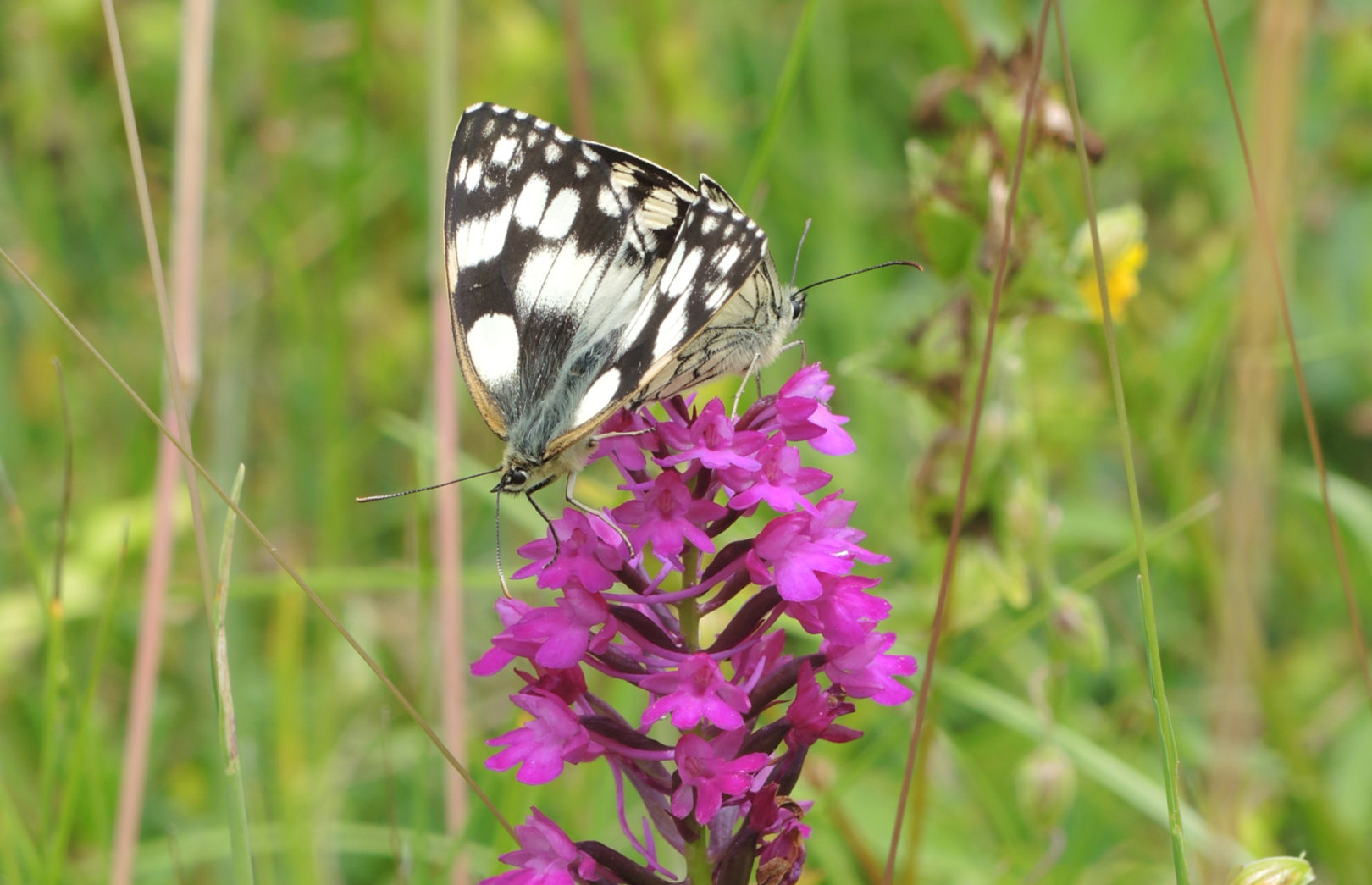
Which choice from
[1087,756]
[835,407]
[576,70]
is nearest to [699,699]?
[1087,756]

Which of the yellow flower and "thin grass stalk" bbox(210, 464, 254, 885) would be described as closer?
"thin grass stalk" bbox(210, 464, 254, 885)

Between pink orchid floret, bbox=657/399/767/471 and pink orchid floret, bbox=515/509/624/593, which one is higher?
pink orchid floret, bbox=657/399/767/471

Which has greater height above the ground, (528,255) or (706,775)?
(528,255)

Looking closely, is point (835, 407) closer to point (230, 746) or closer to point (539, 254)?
point (539, 254)

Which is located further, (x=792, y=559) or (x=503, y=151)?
(x=503, y=151)

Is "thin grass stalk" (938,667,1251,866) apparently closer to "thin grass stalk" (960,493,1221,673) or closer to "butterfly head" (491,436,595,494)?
"thin grass stalk" (960,493,1221,673)

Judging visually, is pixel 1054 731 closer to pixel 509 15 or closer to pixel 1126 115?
pixel 1126 115

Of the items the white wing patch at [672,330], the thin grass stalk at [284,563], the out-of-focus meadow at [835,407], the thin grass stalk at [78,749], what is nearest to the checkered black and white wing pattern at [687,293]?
the white wing patch at [672,330]

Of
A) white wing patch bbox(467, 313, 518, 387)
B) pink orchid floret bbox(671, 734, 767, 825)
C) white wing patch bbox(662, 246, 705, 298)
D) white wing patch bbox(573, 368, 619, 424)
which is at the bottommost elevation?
pink orchid floret bbox(671, 734, 767, 825)

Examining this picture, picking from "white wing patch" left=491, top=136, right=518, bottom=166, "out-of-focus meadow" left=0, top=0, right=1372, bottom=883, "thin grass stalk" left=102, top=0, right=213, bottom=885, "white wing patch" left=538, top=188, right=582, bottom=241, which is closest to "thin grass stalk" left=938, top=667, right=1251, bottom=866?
"out-of-focus meadow" left=0, top=0, right=1372, bottom=883

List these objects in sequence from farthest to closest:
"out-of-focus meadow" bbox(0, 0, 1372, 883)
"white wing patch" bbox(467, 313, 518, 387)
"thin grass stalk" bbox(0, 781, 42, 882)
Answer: "out-of-focus meadow" bbox(0, 0, 1372, 883) < "white wing patch" bbox(467, 313, 518, 387) < "thin grass stalk" bbox(0, 781, 42, 882)
